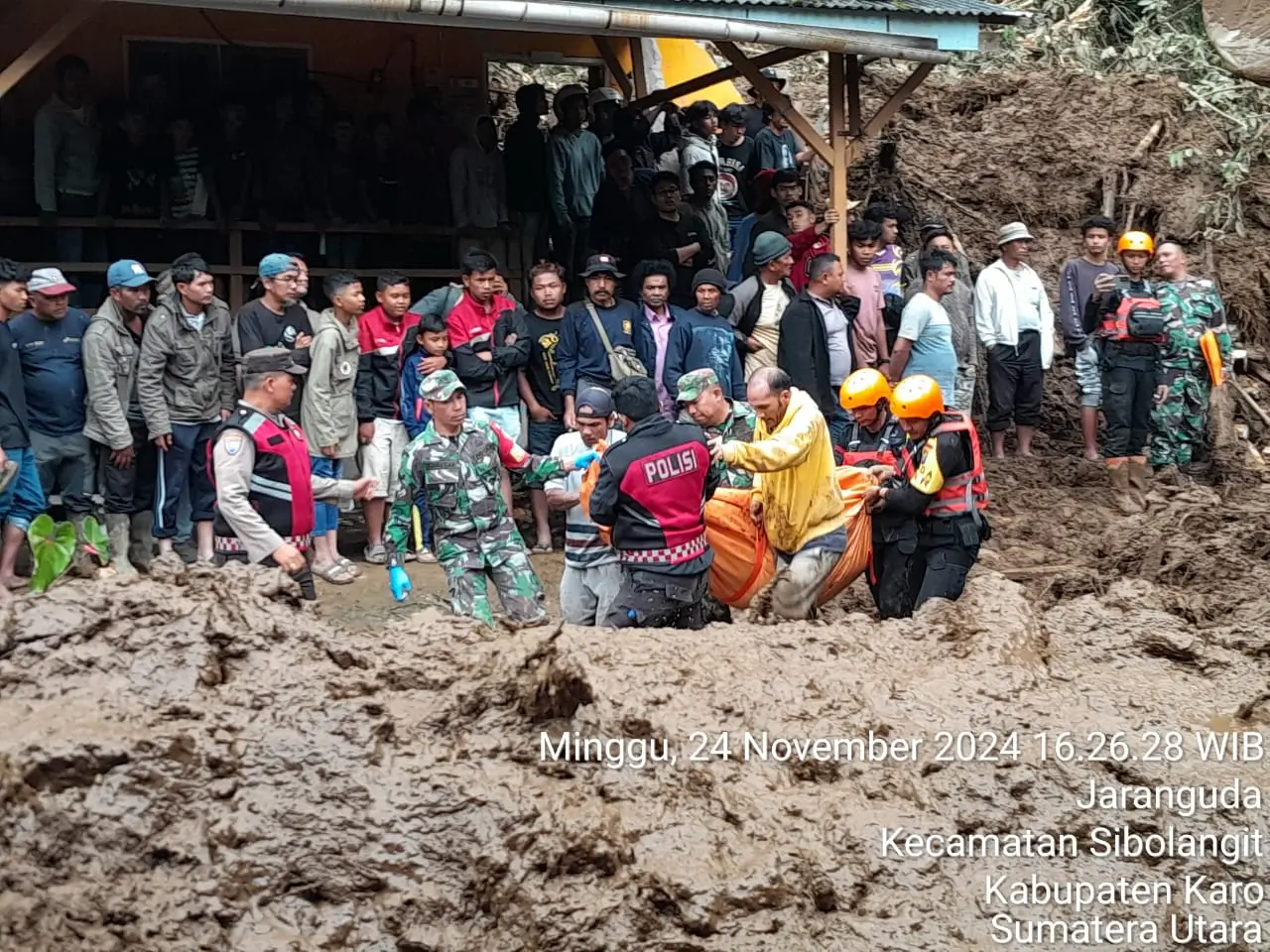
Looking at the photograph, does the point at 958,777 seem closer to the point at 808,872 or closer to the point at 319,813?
the point at 808,872

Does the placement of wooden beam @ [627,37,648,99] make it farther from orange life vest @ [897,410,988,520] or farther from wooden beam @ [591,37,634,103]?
orange life vest @ [897,410,988,520]

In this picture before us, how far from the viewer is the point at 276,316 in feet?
30.9

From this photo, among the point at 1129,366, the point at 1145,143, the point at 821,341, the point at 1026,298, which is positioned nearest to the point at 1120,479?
the point at 1129,366

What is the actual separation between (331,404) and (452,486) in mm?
2554

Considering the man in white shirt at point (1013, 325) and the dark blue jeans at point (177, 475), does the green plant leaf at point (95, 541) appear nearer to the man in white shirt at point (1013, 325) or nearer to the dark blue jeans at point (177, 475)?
the dark blue jeans at point (177, 475)

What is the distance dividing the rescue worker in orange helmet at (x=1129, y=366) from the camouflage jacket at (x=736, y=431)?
4.69 m

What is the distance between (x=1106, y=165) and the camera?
16.0 metres

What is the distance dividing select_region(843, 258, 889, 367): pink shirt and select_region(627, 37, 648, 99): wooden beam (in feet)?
14.4

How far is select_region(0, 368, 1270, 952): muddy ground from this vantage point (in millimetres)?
4242

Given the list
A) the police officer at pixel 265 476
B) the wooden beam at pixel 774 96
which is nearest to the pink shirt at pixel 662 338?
the wooden beam at pixel 774 96

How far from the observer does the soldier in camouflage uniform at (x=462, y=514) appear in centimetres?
734

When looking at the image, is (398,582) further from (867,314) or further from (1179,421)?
(1179,421)

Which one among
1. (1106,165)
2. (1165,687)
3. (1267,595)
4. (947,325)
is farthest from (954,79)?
(1165,687)

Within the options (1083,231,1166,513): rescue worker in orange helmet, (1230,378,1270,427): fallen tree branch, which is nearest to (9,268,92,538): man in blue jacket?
(1083,231,1166,513): rescue worker in orange helmet
